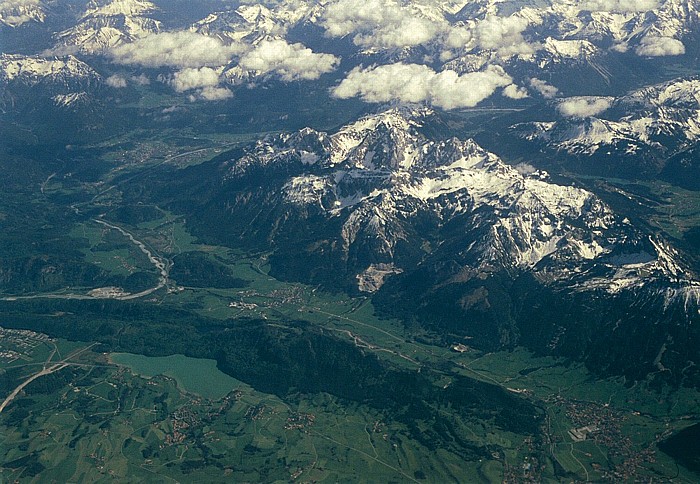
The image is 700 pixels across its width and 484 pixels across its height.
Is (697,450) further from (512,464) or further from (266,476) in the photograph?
(266,476)

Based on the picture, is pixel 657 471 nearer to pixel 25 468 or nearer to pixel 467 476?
pixel 467 476

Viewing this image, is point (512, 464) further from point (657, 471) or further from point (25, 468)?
point (25, 468)

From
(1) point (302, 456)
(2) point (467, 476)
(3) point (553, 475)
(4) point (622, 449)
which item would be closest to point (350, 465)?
(1) point (302, 456)

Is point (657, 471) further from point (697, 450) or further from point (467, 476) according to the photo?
point (467, 476)

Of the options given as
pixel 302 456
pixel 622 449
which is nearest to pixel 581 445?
pixel 622 449

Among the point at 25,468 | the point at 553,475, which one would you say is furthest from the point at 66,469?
the point at 553,475

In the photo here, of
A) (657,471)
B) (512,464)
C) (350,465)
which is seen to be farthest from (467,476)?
(657,471)
